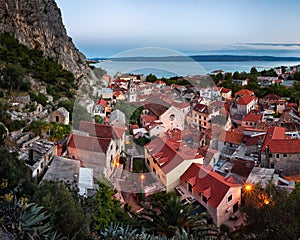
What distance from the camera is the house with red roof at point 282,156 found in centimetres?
1175

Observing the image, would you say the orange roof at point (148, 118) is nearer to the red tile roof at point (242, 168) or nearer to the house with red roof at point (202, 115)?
the house with red roof at point (202, 115)

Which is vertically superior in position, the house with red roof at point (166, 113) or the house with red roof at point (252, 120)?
the house with red roof at point (166, 113)

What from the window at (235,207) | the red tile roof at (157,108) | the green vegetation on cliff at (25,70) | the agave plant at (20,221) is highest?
the green vegetation on cliff at (25,70)

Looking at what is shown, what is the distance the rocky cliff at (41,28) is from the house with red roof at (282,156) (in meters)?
19.8

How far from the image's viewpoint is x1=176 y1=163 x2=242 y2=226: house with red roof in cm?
854

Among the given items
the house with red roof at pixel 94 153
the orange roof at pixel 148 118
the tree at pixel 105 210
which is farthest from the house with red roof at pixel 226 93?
the tree at pixel 105 210

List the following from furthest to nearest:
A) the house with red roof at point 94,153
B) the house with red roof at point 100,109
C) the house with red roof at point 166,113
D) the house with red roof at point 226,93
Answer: the house with red roof at point 226,93
the house with red roof at point 100,109
the house with red roof at point 166,113
the house with red roof at point 94,153

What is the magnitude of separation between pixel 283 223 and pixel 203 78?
25.9 metres

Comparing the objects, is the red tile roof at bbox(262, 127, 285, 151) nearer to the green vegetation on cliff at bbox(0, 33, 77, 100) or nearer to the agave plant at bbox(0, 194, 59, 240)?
the agave plant at bbox(0, 194, 59, 240)

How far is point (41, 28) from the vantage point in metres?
25.4

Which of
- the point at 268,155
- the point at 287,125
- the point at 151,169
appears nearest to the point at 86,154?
the point at 151,169

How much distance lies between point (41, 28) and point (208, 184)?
2231cm

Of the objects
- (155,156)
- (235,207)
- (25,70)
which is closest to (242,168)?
(235,207)

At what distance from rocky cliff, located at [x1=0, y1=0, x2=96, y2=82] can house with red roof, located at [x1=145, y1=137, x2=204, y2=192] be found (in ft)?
58.0
